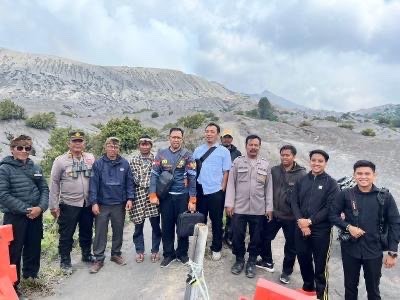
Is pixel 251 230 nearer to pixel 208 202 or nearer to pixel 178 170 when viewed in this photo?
pixel 208 202

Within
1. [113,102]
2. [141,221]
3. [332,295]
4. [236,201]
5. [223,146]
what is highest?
[113,102]

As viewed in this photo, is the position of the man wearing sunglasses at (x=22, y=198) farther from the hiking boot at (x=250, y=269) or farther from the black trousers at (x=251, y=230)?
the hiking boot at (x=250, y=269)

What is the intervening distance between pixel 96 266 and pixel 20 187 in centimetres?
169

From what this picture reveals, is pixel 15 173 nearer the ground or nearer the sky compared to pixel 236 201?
nearer the sky

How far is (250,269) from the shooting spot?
17.7 feet

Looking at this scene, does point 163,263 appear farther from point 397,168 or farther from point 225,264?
point 397,168

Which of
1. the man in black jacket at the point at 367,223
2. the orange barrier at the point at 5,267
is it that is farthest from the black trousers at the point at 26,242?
the man in black jacket at the point at 367,223

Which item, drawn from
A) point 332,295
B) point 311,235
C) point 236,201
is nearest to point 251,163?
point 236,201

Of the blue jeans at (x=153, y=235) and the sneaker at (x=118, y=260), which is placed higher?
the blue jeans at (x=153, y=235)

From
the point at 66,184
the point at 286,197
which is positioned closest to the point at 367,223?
the point at 286,197

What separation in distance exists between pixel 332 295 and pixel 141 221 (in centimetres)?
282

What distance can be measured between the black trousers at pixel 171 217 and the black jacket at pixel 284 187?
1.26 m

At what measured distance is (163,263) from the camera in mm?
5688

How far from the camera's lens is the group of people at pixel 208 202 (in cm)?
423
